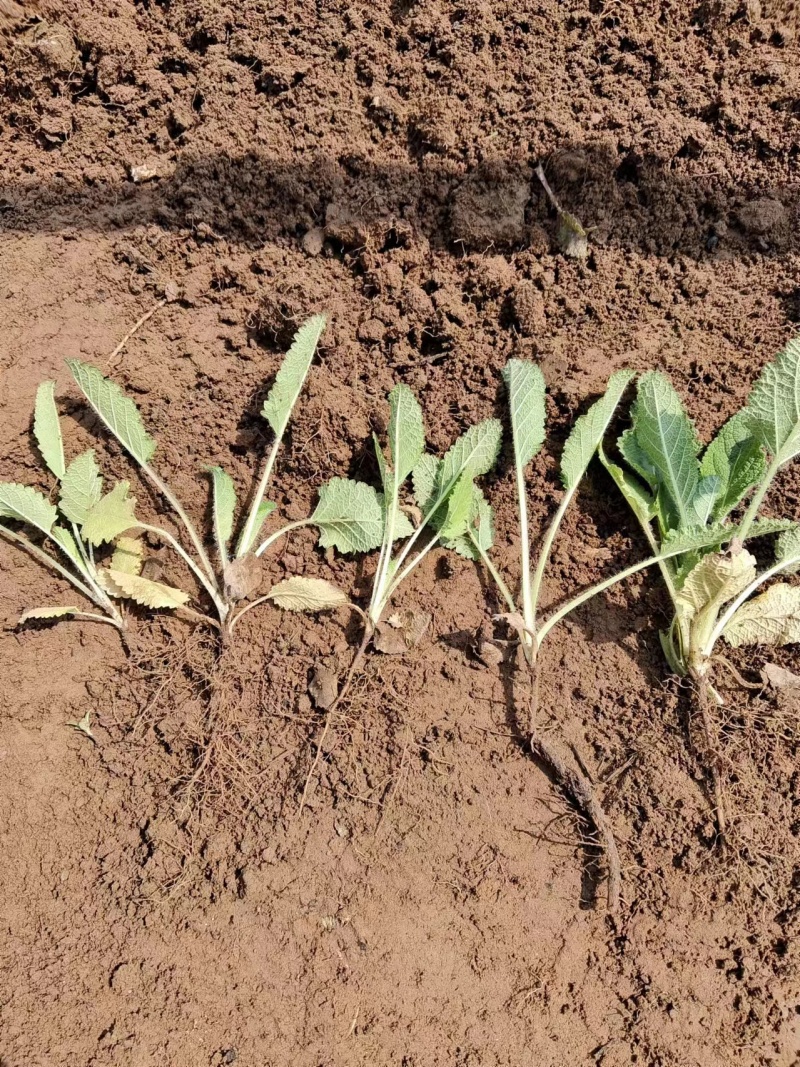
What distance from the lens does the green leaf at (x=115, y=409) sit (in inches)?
67.0

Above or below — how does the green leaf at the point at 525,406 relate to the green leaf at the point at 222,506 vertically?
above

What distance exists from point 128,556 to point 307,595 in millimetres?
486

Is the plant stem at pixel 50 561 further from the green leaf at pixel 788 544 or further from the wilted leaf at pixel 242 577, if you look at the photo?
the green leaf at pixel 788 544

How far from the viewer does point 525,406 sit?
1.70 meters

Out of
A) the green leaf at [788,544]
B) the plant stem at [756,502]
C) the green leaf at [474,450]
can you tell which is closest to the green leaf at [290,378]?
the green leaf at [474,450]

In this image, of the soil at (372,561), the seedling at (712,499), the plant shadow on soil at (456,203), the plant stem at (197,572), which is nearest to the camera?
the soil at (372,561)

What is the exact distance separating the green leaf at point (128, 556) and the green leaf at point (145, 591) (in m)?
0.04

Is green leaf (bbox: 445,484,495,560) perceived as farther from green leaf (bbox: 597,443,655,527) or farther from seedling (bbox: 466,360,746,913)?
green leaf (bbox: 597,443,655,527)

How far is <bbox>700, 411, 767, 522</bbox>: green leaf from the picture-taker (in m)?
1.63

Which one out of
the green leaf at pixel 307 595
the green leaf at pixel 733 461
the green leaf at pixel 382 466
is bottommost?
the green leaf at pixel 307 595

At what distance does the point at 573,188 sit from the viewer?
186 centimetres

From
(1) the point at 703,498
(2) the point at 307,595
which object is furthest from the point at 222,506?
(1) the point at 703,498

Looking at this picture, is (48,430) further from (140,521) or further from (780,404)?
(780,404)

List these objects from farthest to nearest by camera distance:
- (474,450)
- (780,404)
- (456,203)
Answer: (456,203), (474,450), (780,404)
